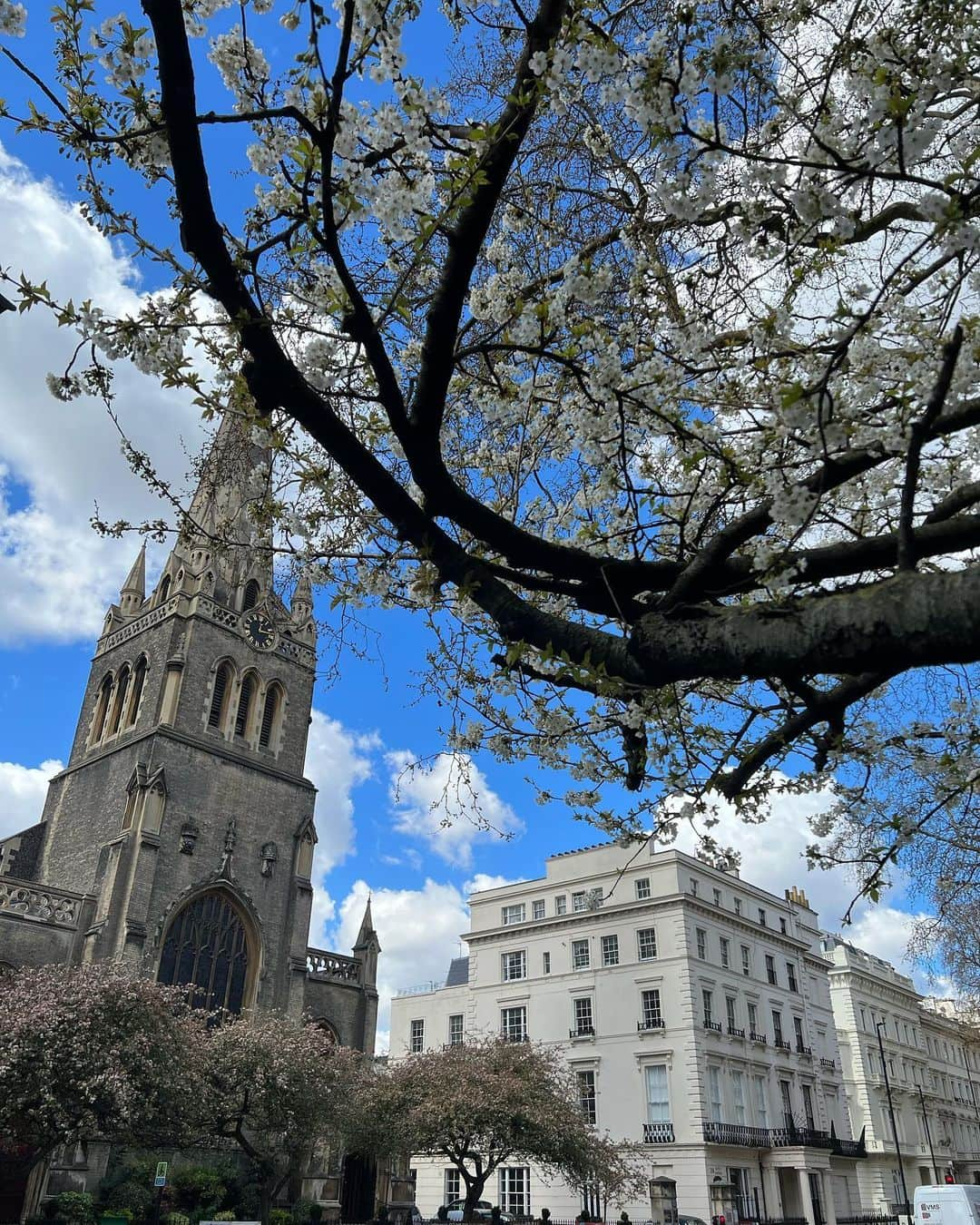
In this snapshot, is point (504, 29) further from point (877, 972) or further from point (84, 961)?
point (877, 972)

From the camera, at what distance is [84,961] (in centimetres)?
2756

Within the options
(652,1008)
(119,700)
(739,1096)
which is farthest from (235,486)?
(739,1096)

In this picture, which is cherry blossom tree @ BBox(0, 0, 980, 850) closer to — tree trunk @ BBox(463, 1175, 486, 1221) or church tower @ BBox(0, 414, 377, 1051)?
church tower @ BBox(0, 414, 377, 1051)

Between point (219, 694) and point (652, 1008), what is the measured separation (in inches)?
858

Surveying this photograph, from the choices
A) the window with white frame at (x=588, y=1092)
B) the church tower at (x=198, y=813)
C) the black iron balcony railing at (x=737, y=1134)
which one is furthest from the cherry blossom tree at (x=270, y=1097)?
the black iron balcony railing at (x=737, y=1134)

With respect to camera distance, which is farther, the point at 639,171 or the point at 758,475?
the point at 639,171

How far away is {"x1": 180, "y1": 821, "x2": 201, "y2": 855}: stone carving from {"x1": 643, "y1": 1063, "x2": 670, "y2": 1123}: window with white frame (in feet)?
68.0

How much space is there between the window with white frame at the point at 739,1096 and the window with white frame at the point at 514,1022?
918cm

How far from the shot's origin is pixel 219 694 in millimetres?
35625

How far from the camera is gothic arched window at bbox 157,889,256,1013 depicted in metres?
29.9

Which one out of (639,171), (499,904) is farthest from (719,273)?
(499,904)

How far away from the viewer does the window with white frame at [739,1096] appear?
129ft

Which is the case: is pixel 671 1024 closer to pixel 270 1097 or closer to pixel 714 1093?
pixel 714 1093

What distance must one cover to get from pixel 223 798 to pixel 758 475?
99.9 feet
